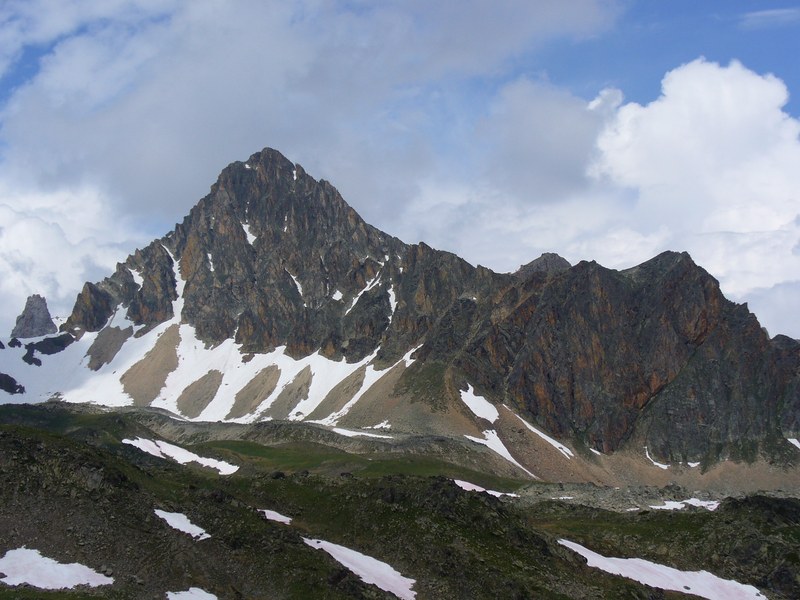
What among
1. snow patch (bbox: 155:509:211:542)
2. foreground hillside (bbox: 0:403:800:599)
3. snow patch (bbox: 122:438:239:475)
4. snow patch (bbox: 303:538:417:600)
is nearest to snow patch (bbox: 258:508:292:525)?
foreground hillside (bbox: 0:403:800:599)

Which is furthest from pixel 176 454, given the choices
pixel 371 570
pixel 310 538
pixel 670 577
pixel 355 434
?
pixel 670 577

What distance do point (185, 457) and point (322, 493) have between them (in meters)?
72.3

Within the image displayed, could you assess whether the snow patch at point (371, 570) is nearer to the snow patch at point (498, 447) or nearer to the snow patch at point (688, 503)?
the snow patch at point (688, 503)

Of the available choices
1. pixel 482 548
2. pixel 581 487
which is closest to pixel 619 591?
pixel 482 548

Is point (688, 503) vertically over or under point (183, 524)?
over

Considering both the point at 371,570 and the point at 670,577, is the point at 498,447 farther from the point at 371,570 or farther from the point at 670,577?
the point at 371,570

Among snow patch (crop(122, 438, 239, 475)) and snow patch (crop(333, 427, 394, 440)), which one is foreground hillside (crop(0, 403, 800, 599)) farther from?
snow patch (crop(333, 427, 394, 440))

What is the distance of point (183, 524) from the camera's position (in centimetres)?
5359

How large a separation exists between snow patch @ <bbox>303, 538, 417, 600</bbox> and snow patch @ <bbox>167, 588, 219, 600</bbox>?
33.3 feet

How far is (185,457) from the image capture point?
134875mm

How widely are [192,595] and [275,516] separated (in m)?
18.7

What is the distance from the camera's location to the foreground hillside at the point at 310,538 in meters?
48.7

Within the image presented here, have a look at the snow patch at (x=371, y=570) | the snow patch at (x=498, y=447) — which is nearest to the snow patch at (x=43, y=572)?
the snow patch at (x=371, y=570)

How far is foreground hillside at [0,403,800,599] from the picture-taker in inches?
1918
